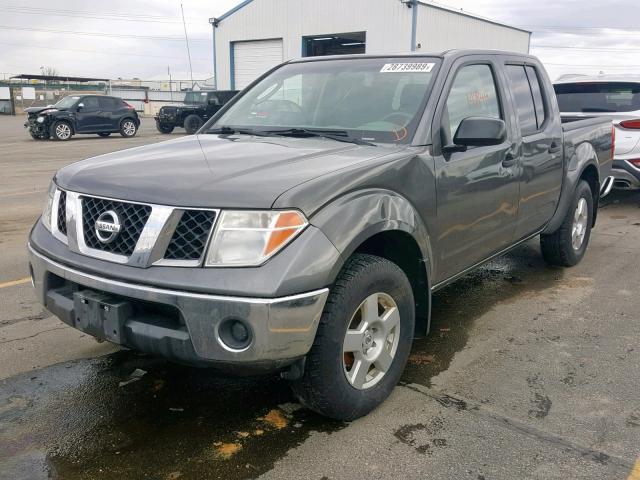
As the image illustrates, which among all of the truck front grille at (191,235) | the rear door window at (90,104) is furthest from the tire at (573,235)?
the rear door window at (90,104)

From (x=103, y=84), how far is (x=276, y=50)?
34763 mm

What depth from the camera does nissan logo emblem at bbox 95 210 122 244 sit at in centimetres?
265

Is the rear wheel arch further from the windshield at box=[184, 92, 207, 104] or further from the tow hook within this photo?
the windshield at box=[184, 92, 207, 104]

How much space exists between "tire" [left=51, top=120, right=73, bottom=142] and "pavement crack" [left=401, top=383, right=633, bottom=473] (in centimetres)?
2142

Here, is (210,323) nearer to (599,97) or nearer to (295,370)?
(295,370)

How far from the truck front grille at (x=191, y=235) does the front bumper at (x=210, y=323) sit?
0.16 meters

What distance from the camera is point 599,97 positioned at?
8.38 m

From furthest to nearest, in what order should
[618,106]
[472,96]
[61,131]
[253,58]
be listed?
[253,58] < [61,131] < [618,106] < [472,96]

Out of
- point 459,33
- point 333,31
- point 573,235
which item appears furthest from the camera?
point 459,33

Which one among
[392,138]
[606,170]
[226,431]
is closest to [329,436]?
[226,431]

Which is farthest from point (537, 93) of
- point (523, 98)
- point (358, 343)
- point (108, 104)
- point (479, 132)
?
point (108, 104)

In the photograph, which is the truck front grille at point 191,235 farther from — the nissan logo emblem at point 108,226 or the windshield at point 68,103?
the windshield at point 68,103

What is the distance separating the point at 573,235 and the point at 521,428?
10.1ft

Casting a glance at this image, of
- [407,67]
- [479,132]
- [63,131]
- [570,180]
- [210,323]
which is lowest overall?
[63,131]
